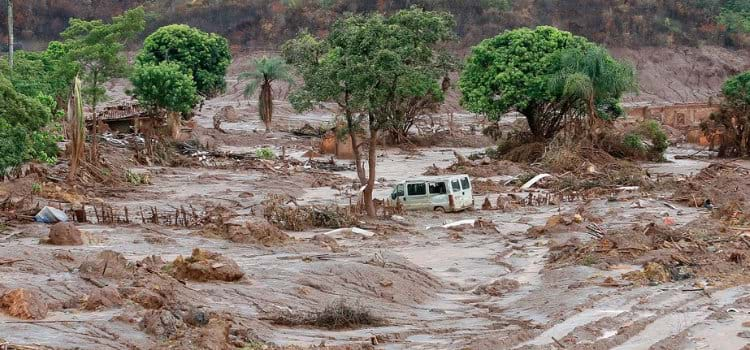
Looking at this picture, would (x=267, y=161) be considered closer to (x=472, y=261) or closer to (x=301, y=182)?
(x=301, y=182)

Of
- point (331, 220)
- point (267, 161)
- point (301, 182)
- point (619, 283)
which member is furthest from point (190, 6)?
point (619, 283)

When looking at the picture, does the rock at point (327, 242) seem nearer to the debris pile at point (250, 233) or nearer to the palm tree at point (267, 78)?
the debris pile at point (250, 233)

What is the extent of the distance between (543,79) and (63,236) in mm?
31775

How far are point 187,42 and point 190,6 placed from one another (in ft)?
120

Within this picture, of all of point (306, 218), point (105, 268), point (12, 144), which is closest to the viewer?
point (105, 268)

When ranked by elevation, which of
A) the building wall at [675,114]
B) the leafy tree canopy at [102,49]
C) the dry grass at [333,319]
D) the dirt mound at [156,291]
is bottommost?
the building wall at [675,114]

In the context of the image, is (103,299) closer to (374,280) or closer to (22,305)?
(22,305)

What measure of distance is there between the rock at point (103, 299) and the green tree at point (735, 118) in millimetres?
41095

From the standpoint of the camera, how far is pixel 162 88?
56375mm

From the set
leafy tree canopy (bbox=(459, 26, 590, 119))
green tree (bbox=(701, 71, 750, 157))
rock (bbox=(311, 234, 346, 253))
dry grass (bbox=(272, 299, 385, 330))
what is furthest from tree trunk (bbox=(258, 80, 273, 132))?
dry grass (bbox=(272, 299, 385, 330))

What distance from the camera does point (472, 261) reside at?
1029 inches

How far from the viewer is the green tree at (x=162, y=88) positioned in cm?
5578

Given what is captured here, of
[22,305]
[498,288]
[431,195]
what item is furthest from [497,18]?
[22,305]

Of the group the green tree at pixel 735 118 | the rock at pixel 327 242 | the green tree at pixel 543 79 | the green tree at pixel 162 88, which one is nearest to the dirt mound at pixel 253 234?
the rock at pixel 327 242
